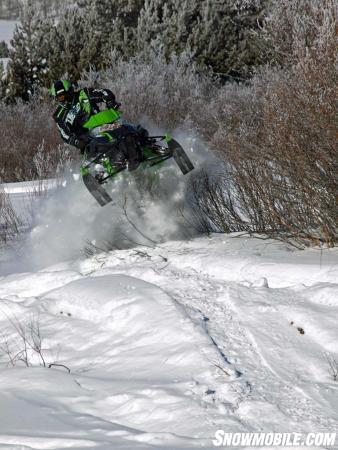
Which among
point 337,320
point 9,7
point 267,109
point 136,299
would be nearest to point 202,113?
point 267,109

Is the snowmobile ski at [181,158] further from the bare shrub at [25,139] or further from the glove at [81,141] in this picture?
the bare shrub at [25,139]

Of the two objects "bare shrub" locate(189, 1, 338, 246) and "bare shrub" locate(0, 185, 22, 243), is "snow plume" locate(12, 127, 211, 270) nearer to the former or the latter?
"bare shrub" locate(0, 185, 22, 243)

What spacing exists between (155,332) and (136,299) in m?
0.83

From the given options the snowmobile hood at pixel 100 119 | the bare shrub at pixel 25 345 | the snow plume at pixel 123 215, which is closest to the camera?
the bare shrub at pixel 25 345

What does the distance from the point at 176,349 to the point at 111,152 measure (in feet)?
13.0

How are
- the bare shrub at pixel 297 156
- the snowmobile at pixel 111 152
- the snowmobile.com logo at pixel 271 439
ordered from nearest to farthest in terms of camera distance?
the snowmobile.com logo at pixel 271 439
the bare shrub at pixel 297 156
the snowmobile at pixel 111 152

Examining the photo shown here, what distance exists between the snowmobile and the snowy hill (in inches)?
43.9

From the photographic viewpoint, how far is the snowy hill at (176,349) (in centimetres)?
412

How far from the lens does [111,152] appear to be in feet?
28.7

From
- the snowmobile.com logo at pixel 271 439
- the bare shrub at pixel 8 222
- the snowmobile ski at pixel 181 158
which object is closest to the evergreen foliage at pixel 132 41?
the bare shrub at pixel 8 222

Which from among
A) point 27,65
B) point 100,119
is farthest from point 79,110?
point 27,65

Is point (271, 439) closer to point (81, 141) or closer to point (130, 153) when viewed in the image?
point (130, 153)

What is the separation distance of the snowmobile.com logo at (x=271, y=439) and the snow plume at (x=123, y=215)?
510 centimetres

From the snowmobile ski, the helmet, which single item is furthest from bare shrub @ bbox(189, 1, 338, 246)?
the helmet
